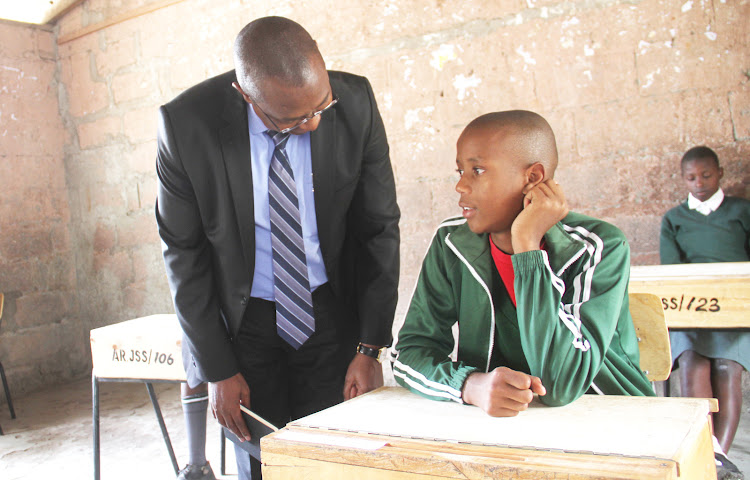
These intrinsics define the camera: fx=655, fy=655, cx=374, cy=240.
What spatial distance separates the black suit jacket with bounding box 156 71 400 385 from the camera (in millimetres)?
1641

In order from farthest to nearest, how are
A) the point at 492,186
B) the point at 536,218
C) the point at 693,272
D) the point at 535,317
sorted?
1. the point at 693,272
2. the point at 492,186
3. the point at 536,218
4. the point at 535,317

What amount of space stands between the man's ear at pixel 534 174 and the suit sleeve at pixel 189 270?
822 millimetres

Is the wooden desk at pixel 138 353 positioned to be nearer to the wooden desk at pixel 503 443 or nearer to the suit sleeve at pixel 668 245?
the wooden desk at pixel 503 443

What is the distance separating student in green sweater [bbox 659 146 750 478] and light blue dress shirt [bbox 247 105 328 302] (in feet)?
5.98

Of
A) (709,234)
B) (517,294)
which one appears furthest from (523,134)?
(709,234)

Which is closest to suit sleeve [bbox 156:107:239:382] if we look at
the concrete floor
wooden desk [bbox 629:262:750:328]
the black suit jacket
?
the black suit jacket

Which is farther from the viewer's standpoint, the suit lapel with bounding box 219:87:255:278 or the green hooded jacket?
the suit lapel with bounding box 219:87:255:278

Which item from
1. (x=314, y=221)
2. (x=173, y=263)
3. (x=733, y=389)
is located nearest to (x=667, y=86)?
(x=733, y=389)

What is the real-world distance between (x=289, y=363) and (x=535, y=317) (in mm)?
809

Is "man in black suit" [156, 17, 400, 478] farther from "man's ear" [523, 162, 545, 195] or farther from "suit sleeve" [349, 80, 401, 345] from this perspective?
"man's ear" [523, 162, 545, 195]

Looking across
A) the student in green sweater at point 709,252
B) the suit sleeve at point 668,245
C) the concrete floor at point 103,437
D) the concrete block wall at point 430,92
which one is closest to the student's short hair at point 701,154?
the student in green sweater at point 709,252

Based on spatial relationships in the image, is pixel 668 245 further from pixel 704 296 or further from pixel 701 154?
pixel 704 296

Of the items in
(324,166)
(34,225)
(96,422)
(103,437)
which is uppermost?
(34,225)

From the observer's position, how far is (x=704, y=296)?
218 centimetres
